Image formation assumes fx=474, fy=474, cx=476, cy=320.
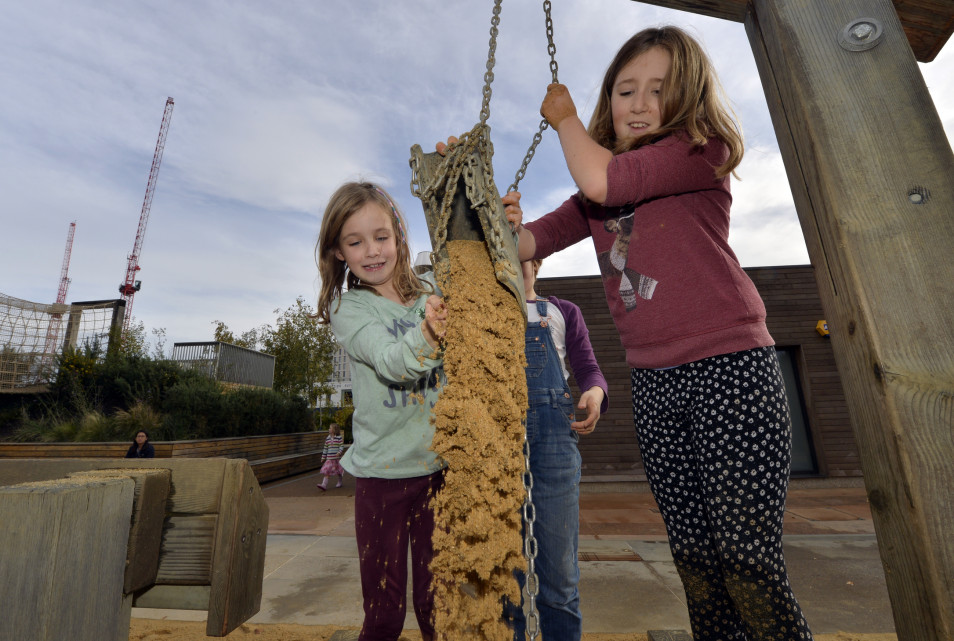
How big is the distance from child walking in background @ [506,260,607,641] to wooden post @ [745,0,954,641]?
105cm

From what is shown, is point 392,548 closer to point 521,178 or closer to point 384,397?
point 384,397

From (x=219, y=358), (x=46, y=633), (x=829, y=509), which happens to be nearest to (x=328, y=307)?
(x=46, y=633)

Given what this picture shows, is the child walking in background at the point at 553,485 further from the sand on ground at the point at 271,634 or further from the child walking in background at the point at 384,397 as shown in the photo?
the sand on ground at the point at 271,634

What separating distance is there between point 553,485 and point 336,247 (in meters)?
1.49

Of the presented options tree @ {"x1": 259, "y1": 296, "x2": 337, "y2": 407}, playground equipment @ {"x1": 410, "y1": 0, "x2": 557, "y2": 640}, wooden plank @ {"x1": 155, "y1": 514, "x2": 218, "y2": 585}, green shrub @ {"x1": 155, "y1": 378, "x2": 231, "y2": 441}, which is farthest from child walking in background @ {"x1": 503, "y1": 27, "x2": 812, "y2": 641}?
tree @ {"x1": 259, "y1": 296, "x2": 337, "y2": 407}

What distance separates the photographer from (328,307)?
2316mm

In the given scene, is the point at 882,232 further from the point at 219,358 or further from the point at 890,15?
the point at 219,358

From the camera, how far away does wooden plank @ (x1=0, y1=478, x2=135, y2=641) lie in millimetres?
1047

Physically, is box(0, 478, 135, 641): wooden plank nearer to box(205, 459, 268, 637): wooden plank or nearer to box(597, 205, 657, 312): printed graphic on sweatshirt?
box(205, 459, 268, 637): wooden plank

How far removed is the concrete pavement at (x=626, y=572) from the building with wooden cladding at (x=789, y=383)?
7.28ft

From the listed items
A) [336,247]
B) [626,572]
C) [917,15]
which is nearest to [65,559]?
[336,247]

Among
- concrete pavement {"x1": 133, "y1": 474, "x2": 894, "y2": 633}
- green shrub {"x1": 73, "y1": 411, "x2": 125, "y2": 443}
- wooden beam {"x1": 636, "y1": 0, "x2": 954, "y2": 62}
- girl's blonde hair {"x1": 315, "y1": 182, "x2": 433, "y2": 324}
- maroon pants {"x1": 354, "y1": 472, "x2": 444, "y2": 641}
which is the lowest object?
concrete pavement {"x1": 133, "y1": 474, "x2": 894, "y2": 633}

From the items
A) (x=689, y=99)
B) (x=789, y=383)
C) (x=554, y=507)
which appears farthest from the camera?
(x=789, y=383)

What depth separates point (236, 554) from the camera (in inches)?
61.4
